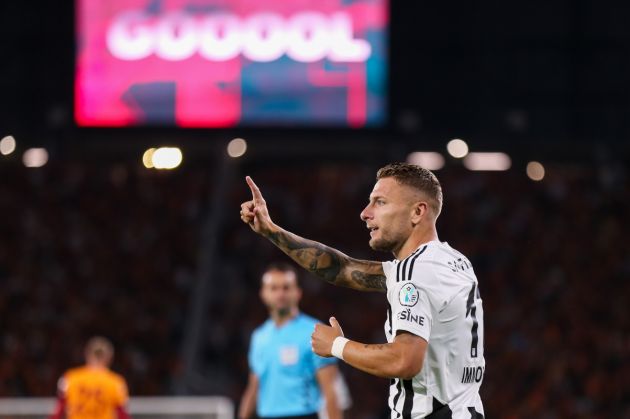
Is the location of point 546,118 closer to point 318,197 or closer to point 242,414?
point 318,197

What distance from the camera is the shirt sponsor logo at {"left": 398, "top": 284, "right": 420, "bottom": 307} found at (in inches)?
141

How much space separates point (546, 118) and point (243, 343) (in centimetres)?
504

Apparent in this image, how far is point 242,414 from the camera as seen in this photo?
24.1 ft

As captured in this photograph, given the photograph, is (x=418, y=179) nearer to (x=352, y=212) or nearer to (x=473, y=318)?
(x=473, y=318)

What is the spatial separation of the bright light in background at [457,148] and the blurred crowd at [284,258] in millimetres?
1561

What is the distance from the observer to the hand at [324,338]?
3.72 metres

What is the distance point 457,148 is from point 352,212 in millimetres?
3699

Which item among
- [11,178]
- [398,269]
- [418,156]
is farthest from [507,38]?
[398,269]

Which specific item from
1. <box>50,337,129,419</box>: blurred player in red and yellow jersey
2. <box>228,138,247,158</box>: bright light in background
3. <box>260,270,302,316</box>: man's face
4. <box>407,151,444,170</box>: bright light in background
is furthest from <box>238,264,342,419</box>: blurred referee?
<box>407,151,444,170</box>: bright light in background

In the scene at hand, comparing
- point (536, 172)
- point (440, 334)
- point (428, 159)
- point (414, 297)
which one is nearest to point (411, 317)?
point (414, 297)

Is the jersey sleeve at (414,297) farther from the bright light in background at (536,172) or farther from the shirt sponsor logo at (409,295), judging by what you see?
the bright light in background at (536,172)

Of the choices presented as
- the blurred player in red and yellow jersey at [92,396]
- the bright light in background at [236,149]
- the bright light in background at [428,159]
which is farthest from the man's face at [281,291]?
the bright light in background at [428,159]

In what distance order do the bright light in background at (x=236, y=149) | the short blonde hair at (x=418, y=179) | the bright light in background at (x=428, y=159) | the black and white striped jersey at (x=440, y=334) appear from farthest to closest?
the bright light in background at (x=428, y=159), the bright light in background at (x=236, y=149), the short blonde hair at (x=418, y=179), the black and white striped jersey at (x=440, y=334)

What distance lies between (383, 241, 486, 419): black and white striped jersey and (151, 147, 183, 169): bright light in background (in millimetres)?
13194
